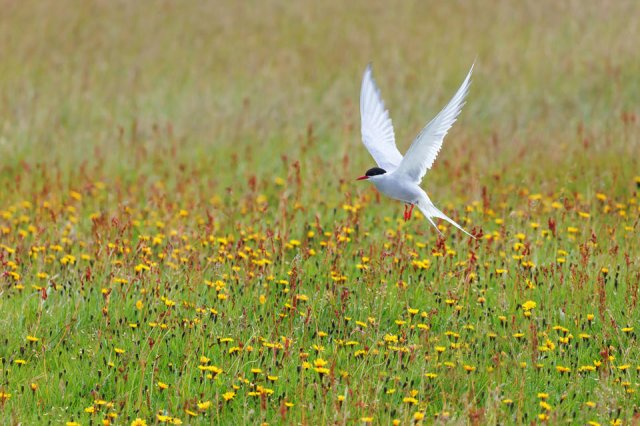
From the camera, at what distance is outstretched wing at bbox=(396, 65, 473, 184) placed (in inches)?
219

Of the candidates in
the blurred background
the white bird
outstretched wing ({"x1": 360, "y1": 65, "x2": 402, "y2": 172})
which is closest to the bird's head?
the white bird

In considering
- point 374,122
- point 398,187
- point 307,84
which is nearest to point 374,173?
point 398,187

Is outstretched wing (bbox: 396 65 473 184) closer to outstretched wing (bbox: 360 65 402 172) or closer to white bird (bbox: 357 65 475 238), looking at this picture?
white bird (bbox: 357 65 475 238)

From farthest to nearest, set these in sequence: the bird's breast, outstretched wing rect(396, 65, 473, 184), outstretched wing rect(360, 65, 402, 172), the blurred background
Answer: the blurred background, outstretched wing rect(360, 65, 402, 172), the bird's breast, outstretched wing rect(396, 65, 473, 184)

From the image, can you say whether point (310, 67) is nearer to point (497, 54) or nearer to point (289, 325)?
point (497, 54)

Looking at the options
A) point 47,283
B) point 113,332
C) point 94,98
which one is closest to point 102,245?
point 47,283

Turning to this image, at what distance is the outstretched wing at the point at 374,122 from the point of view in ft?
22.3

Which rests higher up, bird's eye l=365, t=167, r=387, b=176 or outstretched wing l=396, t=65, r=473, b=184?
outstretched wing l=396, t=65, r=473, b=184

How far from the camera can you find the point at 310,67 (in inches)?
499

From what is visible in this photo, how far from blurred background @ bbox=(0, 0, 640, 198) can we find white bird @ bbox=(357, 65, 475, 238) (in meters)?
1.37

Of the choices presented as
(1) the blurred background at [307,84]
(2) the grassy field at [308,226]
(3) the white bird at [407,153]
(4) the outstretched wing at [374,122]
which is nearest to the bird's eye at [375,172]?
(3) the white bird at [407,153]

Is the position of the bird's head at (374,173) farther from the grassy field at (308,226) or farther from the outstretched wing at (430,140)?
the grassy field at (308,226)

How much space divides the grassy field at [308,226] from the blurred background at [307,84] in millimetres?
47

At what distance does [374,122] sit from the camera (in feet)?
22.6
